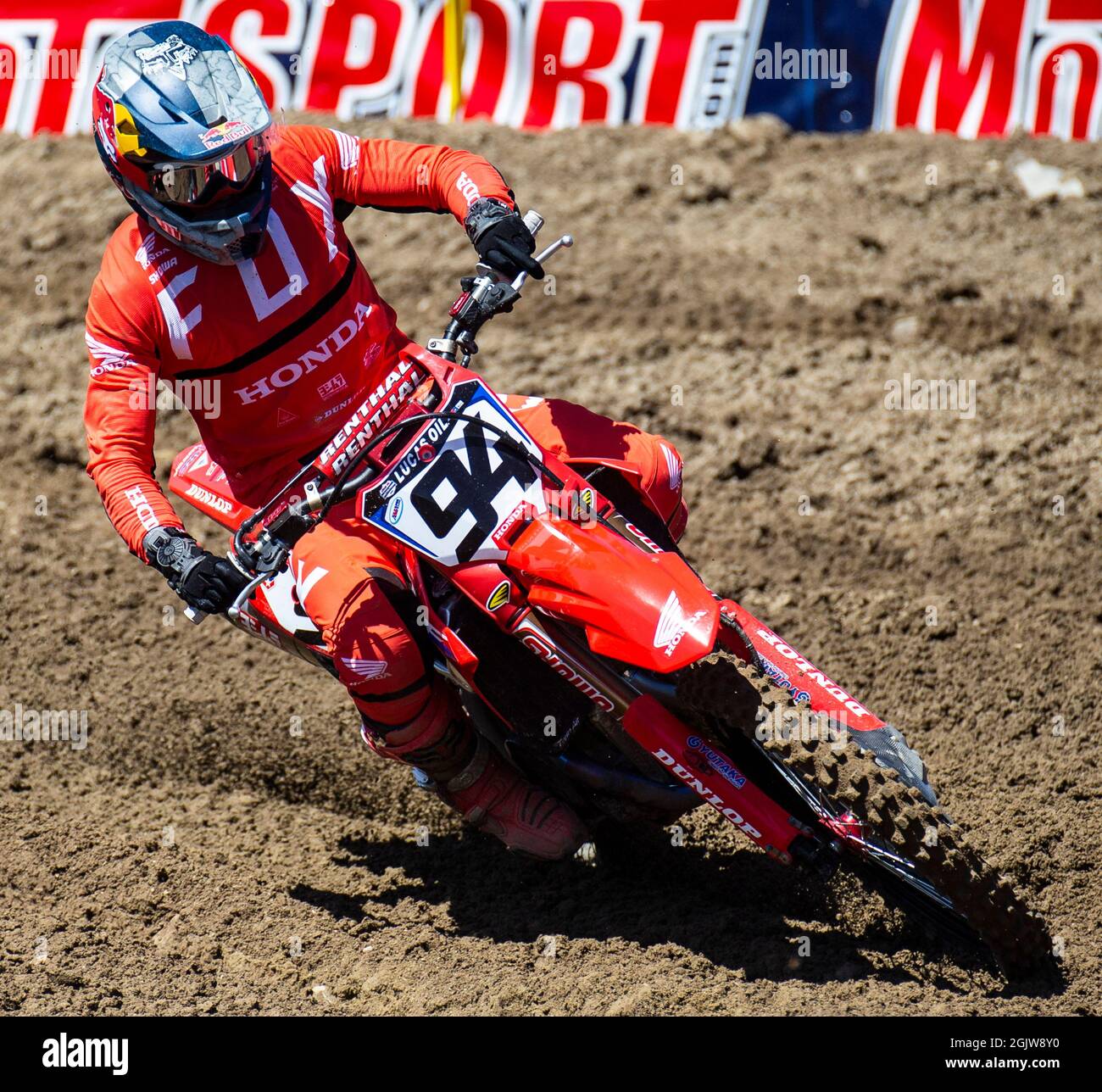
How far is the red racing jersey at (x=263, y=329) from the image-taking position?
4.32 m

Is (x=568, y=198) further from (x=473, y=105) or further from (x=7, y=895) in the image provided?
(x=7, y=895)

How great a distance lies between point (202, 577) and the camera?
13.0ft

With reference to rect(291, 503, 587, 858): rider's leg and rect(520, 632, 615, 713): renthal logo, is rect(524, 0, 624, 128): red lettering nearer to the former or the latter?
→ rect(291, 503, 587, 858): rider's leg

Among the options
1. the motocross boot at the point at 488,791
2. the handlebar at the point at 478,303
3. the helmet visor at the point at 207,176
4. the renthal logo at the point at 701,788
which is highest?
the helmet visor at the point at 207,176

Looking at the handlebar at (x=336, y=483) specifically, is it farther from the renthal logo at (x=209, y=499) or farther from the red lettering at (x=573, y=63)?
the red lettering at (x=573, y=63)

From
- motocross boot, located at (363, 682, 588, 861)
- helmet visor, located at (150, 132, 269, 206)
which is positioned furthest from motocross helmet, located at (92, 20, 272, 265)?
motocross boot, located at (363, 682, 588, 861)

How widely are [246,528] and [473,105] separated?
6238 millimetres

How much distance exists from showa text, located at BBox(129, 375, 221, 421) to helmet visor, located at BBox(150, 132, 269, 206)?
557mm

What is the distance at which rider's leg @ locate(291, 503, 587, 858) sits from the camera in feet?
14.4

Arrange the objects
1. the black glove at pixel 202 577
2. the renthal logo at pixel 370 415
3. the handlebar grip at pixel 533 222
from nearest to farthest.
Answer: the black glove at pixel 202 577
the renthal logo at pixel 370 415
the handlebar grip at pixel 533 222

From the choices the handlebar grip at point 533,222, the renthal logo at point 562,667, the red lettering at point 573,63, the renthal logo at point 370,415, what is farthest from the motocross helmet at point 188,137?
the red lettering at point 573,63

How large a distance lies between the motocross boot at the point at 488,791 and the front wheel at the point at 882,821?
96cm

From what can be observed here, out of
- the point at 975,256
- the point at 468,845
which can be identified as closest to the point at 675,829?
the point at 468,845

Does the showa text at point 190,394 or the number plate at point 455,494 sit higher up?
A: the showa text at point 190,394
